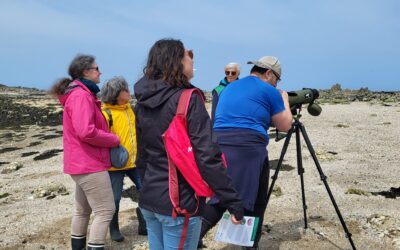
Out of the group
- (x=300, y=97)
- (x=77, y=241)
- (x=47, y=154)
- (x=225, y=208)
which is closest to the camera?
(x=225, y=208)

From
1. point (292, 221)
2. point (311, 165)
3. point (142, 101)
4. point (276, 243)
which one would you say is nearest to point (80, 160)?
point (142, 101)

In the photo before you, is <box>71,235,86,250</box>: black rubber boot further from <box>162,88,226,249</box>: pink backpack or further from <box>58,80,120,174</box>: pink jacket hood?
<box>162,88,226,249</box>: pink backpack

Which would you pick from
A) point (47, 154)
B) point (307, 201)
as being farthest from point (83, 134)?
point (47, 154)

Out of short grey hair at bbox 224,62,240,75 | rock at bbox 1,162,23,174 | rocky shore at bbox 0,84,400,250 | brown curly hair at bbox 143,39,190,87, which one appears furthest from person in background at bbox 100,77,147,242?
rock at bbox 1,162,23,174

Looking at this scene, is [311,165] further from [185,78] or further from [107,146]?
[185,78]

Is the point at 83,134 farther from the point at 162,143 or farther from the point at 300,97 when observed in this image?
the point at 300,97

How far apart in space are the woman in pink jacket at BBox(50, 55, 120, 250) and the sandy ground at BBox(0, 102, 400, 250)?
69.9 inches

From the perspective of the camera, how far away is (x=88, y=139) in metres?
4.44

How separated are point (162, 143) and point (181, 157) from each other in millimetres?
219

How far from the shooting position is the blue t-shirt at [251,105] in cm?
459

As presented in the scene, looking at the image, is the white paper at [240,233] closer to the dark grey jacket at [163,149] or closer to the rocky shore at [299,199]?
the dark grey jacket at [163,149]

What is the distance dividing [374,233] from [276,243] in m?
1.53

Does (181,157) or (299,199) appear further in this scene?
(299,199)

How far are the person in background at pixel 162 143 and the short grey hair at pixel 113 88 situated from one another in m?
2.49
